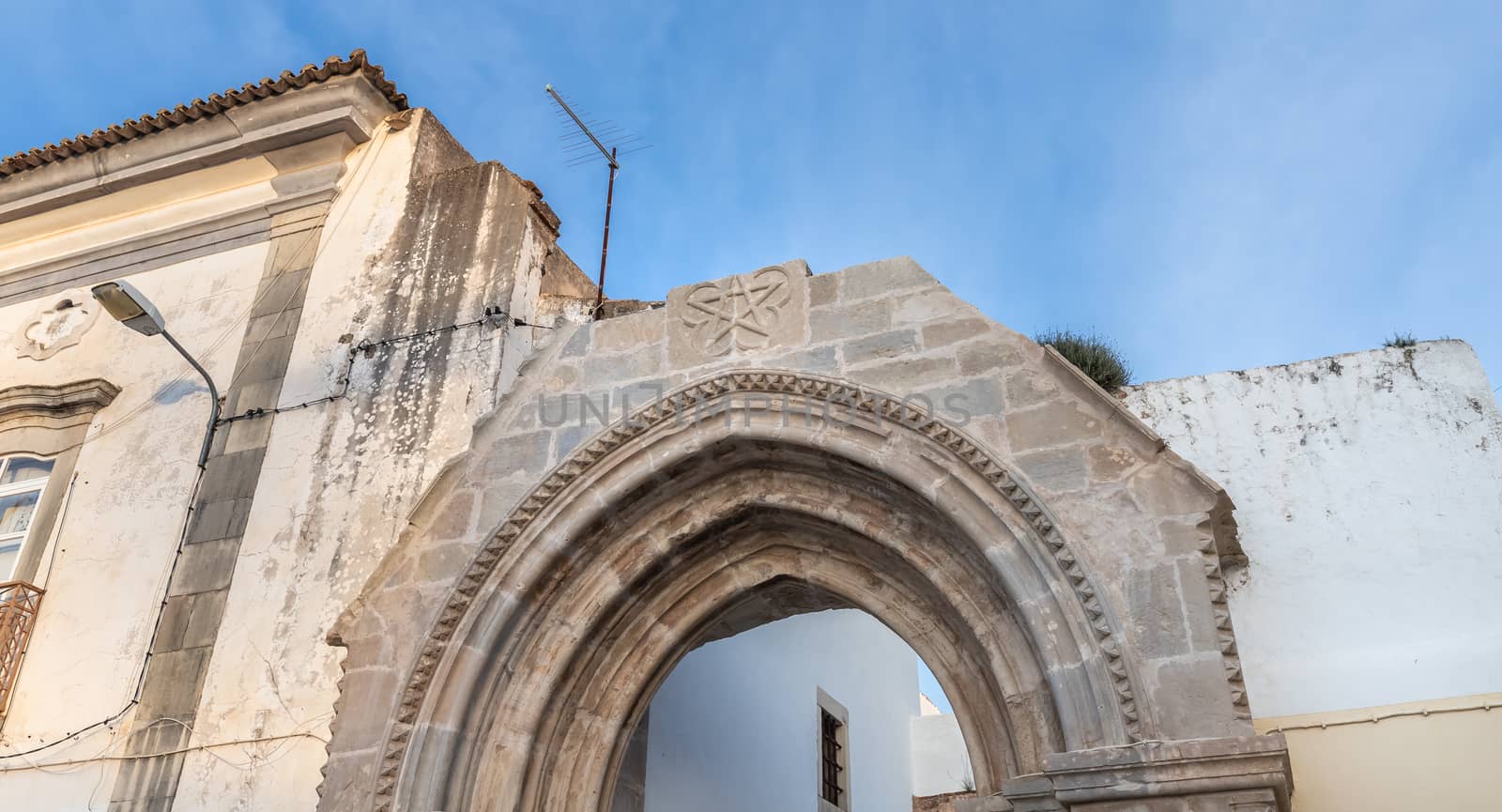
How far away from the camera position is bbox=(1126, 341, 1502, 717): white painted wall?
4.70 m

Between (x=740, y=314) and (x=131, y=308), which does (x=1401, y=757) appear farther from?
(x=131, y=308)

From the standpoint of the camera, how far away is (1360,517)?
16.5 feet

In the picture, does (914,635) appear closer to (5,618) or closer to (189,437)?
(189,437)

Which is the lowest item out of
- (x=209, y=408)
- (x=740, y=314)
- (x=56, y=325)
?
(x=740, y=314)

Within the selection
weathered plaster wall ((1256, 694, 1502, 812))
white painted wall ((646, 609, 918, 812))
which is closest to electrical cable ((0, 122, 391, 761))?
white painted wall ((646, 609, 918, 812))

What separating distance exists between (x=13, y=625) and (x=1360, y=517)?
7335 mm

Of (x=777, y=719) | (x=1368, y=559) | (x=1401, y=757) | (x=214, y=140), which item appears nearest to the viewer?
(x=1401, y=757)

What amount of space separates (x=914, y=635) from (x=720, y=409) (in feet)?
4.39

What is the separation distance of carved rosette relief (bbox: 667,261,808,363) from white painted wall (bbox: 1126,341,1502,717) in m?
1.77

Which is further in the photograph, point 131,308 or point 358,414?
point 358,414

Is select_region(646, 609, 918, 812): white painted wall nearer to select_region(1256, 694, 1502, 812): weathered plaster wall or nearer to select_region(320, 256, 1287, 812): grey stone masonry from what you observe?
select_region(320, 256, 1287, 812): grey stone masonry

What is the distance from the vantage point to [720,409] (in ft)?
18.1

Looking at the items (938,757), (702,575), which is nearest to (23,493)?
(702,575)

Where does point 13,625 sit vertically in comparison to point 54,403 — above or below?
below
